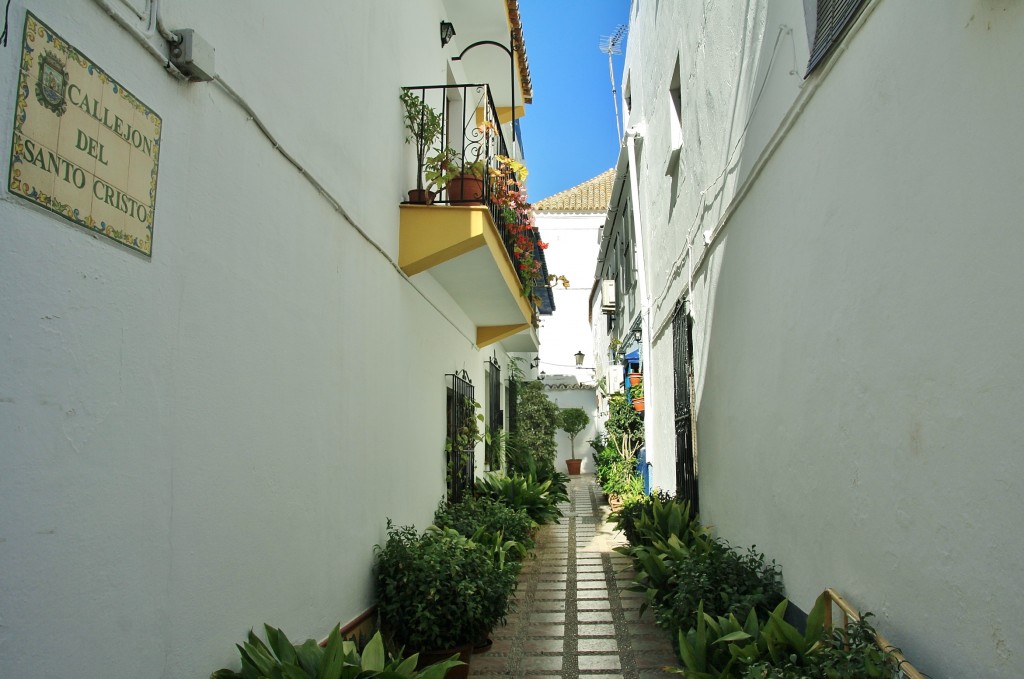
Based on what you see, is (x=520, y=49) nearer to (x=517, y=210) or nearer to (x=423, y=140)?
(x=517, y=210)

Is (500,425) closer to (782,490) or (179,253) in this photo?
(782,490)

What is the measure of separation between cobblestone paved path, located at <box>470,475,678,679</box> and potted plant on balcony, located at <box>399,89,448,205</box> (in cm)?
333

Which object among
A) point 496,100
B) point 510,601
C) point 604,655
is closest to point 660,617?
point 604,655

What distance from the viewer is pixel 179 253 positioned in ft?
8.54

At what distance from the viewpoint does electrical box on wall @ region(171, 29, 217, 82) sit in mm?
2564

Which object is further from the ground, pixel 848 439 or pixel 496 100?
pixel 496 100

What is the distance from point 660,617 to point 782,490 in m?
1.40

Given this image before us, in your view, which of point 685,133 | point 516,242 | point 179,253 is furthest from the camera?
point 516,242

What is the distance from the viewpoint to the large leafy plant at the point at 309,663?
2855 millimetres

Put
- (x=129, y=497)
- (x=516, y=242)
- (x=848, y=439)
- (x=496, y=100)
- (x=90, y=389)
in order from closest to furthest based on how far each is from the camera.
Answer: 1. (x=90, y=389)
2. (x=129, y=497)
3. (x=848, y=439)
4. (x=516, y=242)
5. (x=496, y=100)

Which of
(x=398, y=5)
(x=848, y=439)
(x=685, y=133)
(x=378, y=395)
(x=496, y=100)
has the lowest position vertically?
(x=848, y=439)

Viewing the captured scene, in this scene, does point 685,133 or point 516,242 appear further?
point 516,242

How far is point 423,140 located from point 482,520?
138 inches

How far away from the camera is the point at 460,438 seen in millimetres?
8344
